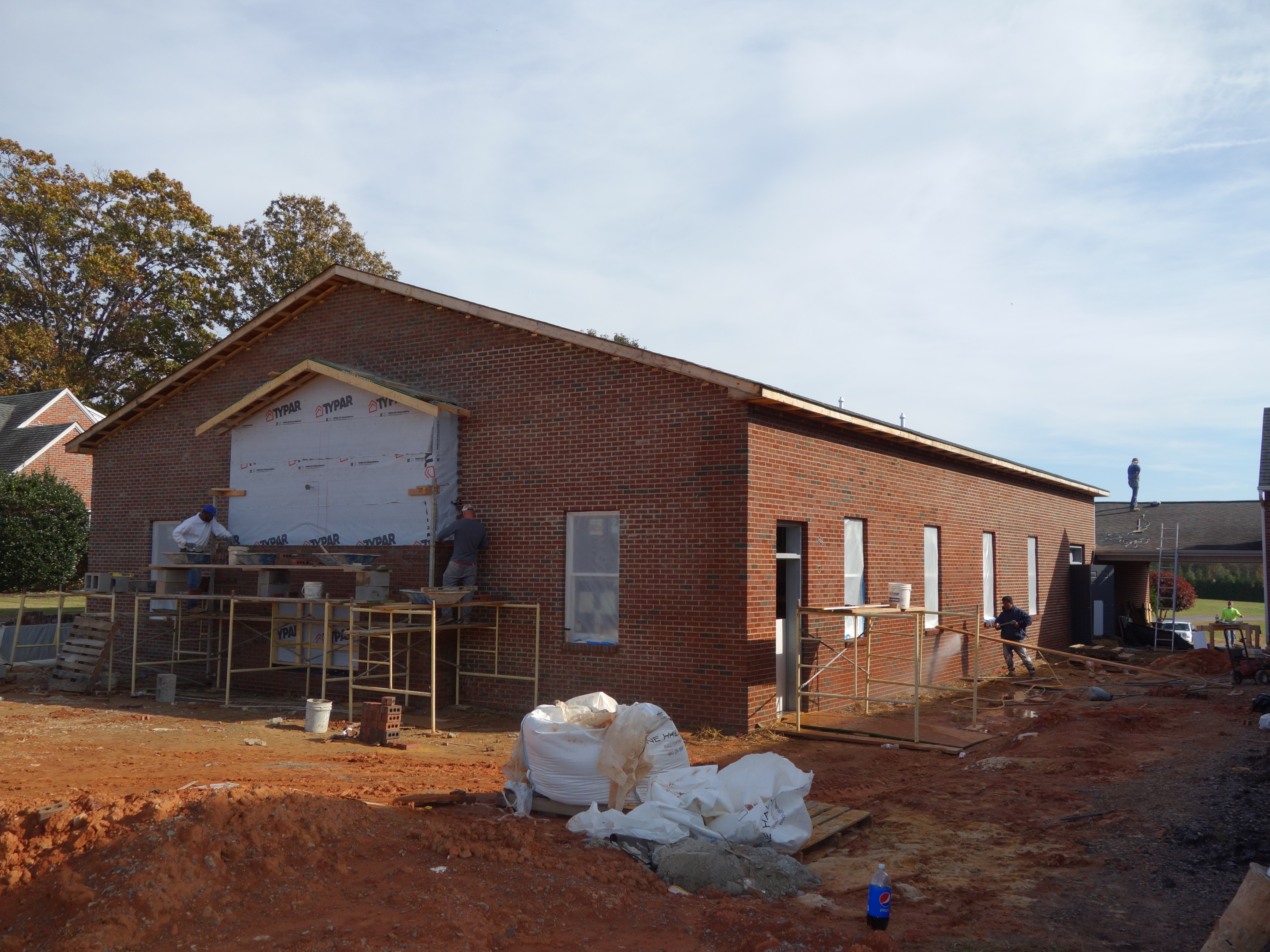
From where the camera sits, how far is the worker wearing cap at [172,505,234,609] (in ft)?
52.6

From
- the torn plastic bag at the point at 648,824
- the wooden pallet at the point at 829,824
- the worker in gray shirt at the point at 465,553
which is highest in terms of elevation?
the worker in gray shirt at the point at 465,553

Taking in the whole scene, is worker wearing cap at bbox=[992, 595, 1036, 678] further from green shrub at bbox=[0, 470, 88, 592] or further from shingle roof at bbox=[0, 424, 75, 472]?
shingle roof at bbox=[0, 424, 75, 472]

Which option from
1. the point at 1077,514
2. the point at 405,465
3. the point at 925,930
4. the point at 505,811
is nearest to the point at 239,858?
the point at 505,811

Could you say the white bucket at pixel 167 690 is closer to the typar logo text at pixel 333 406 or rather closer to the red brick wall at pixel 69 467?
the typar logo text at pixel 333 406

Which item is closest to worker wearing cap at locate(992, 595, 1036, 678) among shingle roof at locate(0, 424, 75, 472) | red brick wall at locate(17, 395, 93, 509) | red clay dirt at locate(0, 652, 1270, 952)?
red clay dirt at locate(0, 652, 1270, 952)

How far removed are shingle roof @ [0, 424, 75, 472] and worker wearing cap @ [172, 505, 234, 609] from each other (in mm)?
22649

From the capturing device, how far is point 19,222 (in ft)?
119

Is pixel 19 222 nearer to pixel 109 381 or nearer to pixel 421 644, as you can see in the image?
pixel 109 381

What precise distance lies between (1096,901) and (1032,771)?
14.2 ft

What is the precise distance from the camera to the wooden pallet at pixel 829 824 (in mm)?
7520

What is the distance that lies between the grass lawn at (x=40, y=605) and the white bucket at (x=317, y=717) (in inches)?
502

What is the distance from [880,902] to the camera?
559 cm

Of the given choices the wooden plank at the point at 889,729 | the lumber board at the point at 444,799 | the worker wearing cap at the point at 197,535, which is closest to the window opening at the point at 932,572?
the wooden plank at the point at 889,729

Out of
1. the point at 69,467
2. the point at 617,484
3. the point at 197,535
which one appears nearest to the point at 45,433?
the point at 69,467
